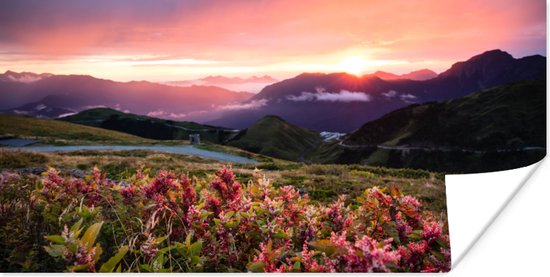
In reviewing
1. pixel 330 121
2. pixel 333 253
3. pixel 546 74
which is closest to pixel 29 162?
pixel 330 121

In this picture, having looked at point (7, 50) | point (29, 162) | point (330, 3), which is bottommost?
point (29, 162)

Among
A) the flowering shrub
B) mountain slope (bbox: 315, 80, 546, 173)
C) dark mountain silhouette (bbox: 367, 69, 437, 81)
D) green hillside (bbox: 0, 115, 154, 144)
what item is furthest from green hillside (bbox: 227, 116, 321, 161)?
the flowering shrub

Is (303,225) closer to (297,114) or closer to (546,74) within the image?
(297,114)

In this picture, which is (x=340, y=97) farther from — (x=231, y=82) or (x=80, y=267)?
(x=80, y=267)

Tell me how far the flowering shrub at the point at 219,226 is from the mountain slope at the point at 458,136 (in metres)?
2.46

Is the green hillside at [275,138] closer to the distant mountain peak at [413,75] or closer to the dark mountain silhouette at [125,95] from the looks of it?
the dark mountain silhouette at [125,95]

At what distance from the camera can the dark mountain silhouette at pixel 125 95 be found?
4.17 m

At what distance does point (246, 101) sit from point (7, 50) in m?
1.99

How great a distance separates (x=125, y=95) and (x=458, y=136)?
4311 millimetres

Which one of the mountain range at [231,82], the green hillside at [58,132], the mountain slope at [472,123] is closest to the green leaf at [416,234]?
the mountain range at [231,82]

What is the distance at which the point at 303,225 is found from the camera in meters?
2.23

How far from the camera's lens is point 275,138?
15.0ft

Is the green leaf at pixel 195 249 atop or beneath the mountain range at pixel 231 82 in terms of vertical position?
beneath

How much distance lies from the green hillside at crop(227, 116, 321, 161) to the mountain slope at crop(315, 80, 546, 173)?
0.17 m
